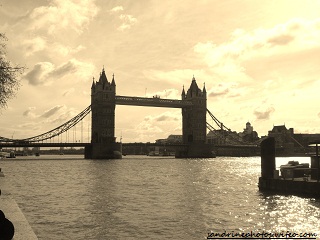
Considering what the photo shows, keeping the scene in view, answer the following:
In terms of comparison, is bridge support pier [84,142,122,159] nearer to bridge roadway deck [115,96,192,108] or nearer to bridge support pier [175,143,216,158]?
bridge roadway deck [115,96,192,108]

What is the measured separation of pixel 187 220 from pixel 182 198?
8571 millimetres

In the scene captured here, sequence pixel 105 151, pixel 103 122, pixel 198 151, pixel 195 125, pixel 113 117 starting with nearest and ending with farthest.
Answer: pixel 105 151 → pixel 103 122 → pixel 113 117 → pixel 198 151 → pixel 195 125

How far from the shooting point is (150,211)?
21.9 metres

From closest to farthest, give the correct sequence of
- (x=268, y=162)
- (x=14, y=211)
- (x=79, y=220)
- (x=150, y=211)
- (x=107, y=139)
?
1. (x=14, y=211)
2. (x=79, y=220)
3. (x=150, y=211)
4. (x=268, y=162)
5. (x=107, y=139)

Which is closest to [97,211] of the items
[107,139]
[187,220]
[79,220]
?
[79,220]

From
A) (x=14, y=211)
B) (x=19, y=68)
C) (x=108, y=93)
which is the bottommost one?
(x=14, y=211)

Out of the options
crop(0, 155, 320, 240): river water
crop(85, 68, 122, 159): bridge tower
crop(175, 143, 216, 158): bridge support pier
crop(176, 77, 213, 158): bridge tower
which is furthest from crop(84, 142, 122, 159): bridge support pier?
crop(0, 155, 320, 240): river water

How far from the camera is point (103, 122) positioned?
133m

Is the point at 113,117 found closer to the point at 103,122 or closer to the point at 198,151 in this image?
the point at 103,122

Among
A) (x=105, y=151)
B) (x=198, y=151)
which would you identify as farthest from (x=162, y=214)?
(x=198, y=151)

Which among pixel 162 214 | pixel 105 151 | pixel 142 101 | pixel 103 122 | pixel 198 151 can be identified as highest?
pixel 142 101

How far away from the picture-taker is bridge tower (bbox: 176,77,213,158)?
14862cm

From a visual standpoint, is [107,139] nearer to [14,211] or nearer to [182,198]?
[182,198]

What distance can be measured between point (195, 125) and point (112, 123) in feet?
123
